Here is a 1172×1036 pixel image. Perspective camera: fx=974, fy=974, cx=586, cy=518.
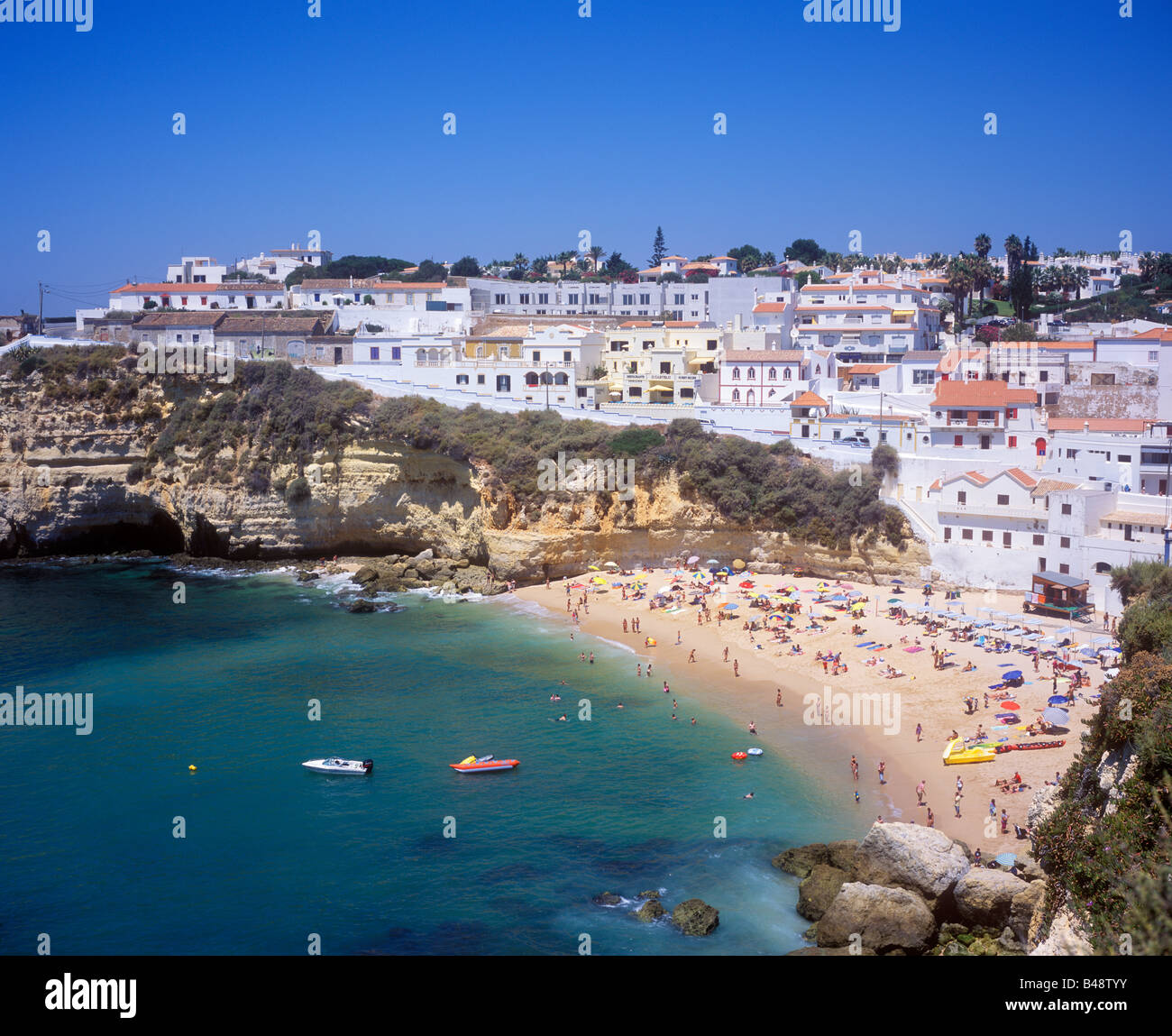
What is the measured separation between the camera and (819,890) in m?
21.2

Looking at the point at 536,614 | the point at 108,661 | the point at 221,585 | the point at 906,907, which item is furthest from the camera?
the point at 221,585

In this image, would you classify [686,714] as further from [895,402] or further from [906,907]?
[895,402]

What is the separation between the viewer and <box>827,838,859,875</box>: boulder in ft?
72.3

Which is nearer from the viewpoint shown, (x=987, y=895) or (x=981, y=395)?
(x=987, y=895)

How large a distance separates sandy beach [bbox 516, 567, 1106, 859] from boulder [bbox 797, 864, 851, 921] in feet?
8.10

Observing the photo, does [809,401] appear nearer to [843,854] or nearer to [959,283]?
[959,283]

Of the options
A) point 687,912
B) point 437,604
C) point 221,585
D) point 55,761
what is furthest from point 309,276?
point 687,912

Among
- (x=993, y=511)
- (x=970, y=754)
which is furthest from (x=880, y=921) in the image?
(x=993, y=511)

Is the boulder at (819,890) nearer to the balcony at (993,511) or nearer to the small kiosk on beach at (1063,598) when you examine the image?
the small kiosk on beach at (1063,598)

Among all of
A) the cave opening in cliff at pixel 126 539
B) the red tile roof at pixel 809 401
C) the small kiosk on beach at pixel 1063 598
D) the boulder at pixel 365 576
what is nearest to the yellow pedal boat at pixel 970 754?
the small kiosk on beach at pixel 1063 598

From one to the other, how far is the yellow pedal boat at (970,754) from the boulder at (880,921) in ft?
25.4

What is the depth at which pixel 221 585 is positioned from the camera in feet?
160

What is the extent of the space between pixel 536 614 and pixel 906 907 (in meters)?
24.6

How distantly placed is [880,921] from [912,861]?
1829 mm
